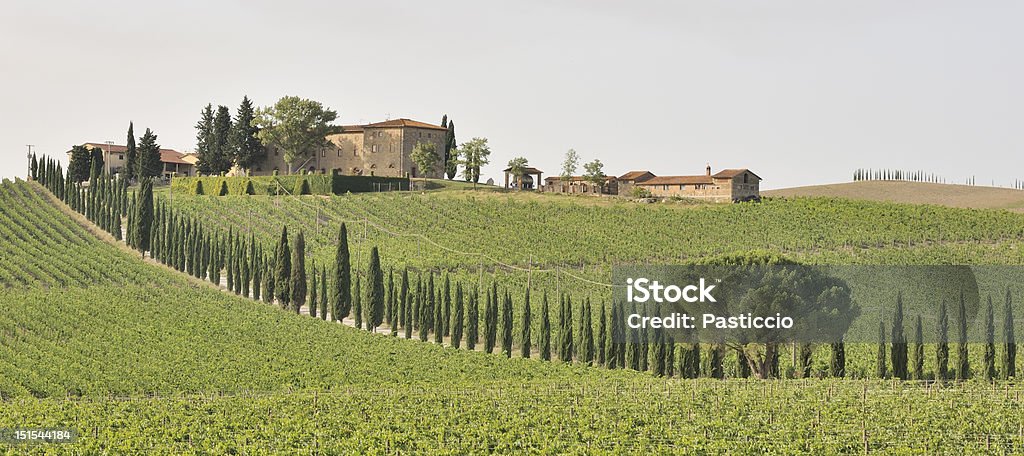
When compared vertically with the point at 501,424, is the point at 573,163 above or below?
above

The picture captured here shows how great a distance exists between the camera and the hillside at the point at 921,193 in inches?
4705

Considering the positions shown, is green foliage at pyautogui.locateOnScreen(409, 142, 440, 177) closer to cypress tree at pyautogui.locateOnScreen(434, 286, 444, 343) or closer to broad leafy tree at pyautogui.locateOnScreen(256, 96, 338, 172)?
broad leafy tree at pyautogui.locateOnScreen(256, 96, 338, 172)

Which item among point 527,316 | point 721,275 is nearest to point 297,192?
point 527,316

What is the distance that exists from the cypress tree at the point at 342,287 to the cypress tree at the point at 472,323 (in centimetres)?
953

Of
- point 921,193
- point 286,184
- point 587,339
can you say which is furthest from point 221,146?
point 921,193

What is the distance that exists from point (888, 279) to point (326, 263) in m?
38.5

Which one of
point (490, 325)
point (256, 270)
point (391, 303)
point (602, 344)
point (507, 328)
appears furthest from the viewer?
point (256, 270)

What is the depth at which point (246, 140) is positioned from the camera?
392 feet

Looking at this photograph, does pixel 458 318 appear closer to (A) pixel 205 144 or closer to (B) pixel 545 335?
(B) pixel 545 335

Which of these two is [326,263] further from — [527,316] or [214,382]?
[214,382]

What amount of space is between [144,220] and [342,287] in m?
23.6

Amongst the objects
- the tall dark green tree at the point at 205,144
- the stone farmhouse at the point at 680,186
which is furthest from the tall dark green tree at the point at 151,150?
the stone farmhouse at the point at 680,186

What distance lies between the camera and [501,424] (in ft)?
124

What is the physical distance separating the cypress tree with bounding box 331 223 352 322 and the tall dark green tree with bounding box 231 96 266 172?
46129 millimetres
